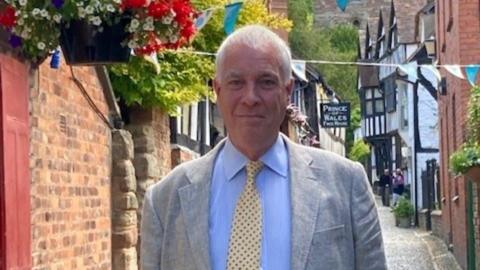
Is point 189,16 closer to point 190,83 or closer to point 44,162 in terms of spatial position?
point 44,162

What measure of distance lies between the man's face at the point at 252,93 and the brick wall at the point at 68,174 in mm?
3806

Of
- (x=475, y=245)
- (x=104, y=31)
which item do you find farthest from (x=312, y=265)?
(x=475, y=245)

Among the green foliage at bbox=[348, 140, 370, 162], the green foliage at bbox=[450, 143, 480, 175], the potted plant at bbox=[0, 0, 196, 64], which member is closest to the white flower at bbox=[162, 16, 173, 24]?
the potted plant at bbox=[0, 0, 196, 64]

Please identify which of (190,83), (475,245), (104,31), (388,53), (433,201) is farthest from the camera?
(388,53)

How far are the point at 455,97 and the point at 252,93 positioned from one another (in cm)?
1750

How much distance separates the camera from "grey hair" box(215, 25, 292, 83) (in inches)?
134

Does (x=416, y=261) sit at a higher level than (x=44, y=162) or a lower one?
lower

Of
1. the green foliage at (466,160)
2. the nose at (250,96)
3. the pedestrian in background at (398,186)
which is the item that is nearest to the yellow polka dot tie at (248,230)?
the nose at (250,96)

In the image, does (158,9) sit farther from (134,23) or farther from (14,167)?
(14,167)

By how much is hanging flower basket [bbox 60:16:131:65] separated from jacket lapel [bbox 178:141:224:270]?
2.96 m

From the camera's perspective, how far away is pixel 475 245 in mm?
16500

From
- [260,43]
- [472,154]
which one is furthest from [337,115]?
[260,43]

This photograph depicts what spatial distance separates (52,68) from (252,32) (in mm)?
4419

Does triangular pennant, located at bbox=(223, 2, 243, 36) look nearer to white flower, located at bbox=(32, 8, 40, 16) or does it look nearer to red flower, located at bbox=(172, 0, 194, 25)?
red flower, located at bbox=(172, 0, 194, 25)
